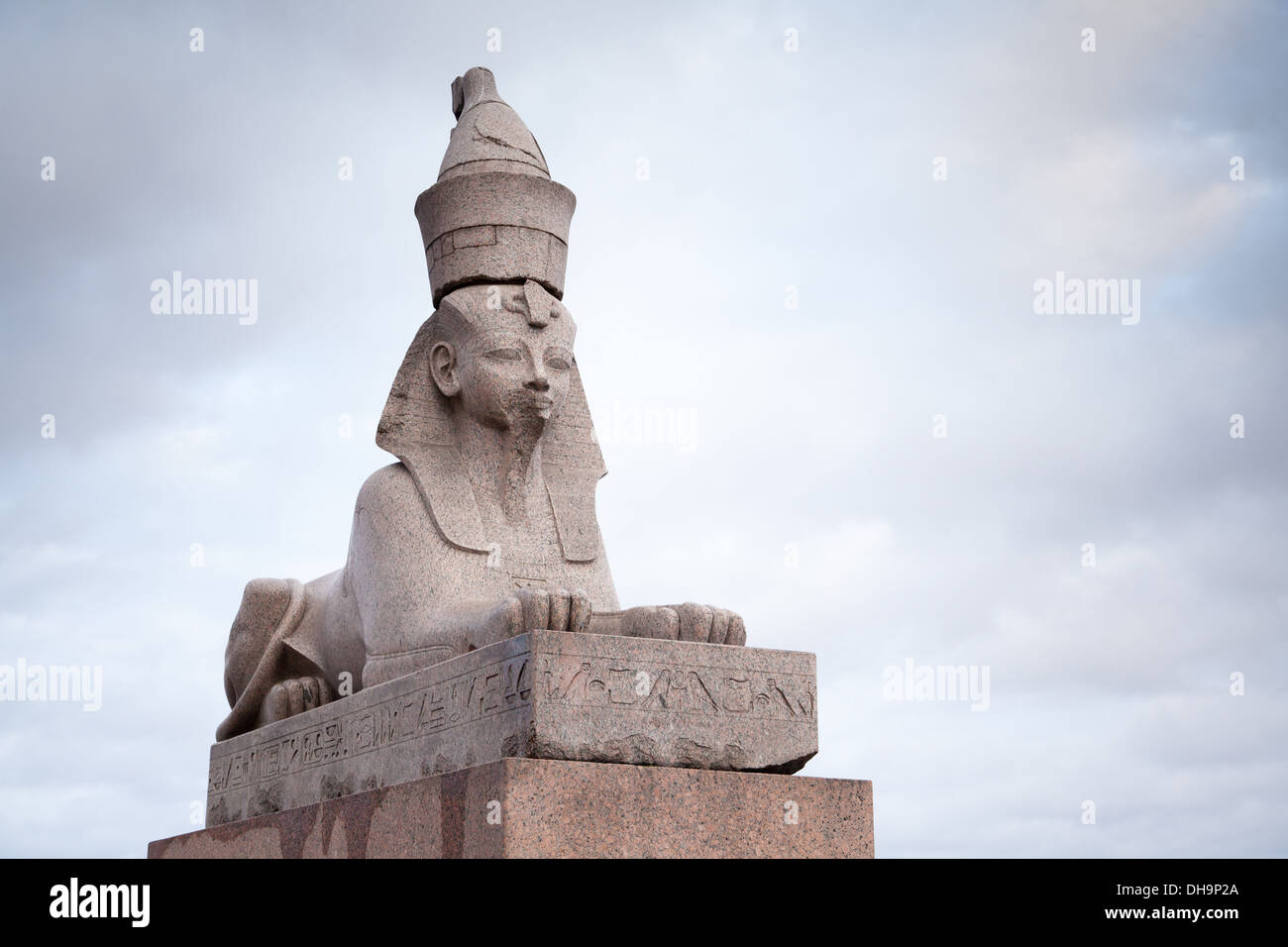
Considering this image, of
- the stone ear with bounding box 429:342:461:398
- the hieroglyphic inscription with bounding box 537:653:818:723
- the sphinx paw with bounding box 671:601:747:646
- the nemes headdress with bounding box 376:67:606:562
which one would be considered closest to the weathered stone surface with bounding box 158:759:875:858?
the hieroglyphic inscription with bounding box 537:653:818:723

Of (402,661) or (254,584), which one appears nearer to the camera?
(402,661)

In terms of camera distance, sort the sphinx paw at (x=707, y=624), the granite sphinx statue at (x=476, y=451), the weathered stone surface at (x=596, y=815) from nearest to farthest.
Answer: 1. the weathered stone surface at (x=596, y=815)
2. the sphinx paw at (x=707, y=624)
3. the granite sphinx statue at (x=476, y=451)

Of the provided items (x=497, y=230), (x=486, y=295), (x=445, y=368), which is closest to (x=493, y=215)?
(x=497, y=230)

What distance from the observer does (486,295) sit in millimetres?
7109

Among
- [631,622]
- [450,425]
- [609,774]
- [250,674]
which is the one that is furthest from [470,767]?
[250,674]

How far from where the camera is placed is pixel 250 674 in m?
7.96

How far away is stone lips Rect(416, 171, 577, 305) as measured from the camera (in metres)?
7.23

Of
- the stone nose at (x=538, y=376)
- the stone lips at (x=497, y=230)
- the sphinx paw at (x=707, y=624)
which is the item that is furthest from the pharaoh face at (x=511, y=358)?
the sphinx paw at (x=707, y=624)

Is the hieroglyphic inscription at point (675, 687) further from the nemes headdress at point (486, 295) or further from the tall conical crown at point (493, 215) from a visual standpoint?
the tall conical crown at point (493, 215)

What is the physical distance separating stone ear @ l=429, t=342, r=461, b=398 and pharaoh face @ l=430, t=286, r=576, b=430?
Result: 1 cm

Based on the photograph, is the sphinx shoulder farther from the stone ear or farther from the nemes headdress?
the stone ear

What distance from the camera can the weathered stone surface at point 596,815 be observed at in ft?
18.1
